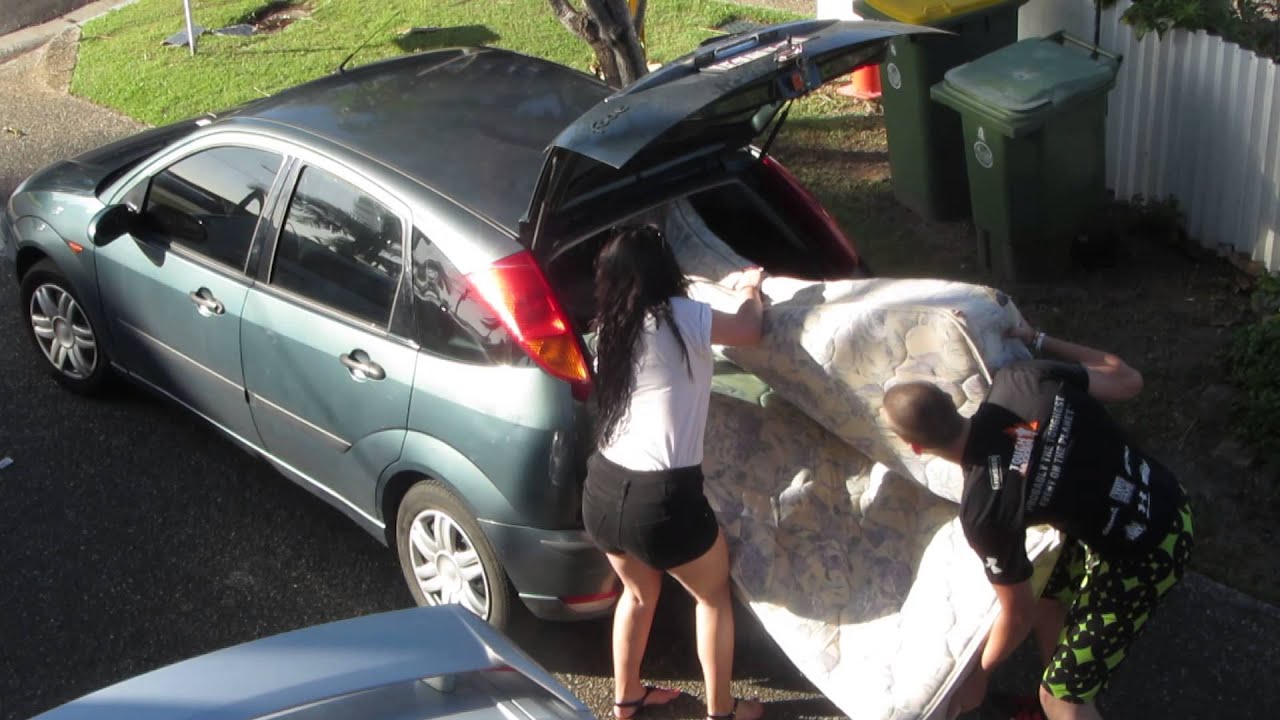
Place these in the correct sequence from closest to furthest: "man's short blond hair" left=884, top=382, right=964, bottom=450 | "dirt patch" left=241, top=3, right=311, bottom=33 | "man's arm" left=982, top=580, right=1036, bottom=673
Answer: "man's short blond hair" left=884, top=382, right=964, bottom=450 → "man's arm" left=982, top=580, right=1036, bottom=673 → "dirt patch" left=241, top=3, right=311, bottom=33

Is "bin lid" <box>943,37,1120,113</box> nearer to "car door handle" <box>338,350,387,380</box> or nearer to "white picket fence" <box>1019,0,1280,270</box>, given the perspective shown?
"white picket fence" <box>1019,0,1280,270</box>

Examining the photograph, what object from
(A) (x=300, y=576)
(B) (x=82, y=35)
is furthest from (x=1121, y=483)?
(B) (x=82, y=35)

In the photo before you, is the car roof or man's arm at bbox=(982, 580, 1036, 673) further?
the car roof

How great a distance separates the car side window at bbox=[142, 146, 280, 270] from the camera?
4992 millimetres

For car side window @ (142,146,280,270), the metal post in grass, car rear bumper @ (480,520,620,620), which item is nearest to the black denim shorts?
car rear bumper @ (480,520,620,620)

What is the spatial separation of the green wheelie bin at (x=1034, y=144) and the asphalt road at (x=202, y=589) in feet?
7.62

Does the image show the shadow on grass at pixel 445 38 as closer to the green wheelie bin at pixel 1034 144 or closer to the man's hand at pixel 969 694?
the green wheelie bin at pixel 1034 144

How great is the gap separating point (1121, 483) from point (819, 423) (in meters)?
0.99

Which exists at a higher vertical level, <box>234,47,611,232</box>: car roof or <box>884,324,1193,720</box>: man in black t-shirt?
<box>234,47,611,232</box>: car roof

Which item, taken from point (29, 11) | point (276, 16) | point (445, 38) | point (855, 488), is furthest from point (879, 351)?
point (29, 11)

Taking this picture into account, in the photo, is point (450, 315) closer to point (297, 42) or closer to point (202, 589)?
point (202, 589)

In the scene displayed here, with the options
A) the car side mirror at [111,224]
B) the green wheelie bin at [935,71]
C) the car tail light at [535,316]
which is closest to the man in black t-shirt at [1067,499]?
the car tail light at [535,316]

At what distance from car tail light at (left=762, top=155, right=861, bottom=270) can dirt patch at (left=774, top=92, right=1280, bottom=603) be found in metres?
1.55

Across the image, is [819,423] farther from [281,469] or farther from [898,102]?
[898,102]
